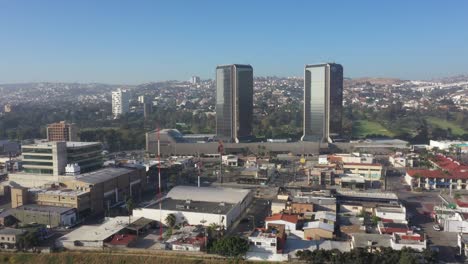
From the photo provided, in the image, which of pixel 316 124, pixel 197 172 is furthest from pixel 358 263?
pixel 316 124

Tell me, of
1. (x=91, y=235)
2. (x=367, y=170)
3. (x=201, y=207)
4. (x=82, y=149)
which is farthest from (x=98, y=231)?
(x=367, y=170)

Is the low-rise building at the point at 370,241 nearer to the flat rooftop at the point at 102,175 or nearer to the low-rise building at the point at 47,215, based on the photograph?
the low-rise building at the point at 47,215

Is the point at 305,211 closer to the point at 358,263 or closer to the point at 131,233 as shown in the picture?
the point at 358,263

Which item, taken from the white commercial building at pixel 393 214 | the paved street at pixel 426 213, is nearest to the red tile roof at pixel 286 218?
the white commercial building at pixel 393 214

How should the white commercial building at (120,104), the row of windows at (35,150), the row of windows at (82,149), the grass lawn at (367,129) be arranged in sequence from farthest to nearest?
1. the white commercial building at (120,104)
2. the grass lawn at (367,129)
3. the row of windows at (82,149)
4. the row of windows at (35,150)

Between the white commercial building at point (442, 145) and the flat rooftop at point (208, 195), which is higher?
the white commercial building at point (442, 145)

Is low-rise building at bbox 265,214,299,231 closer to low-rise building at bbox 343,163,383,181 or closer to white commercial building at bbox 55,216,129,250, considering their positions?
white commercial building at bbox 55,216,129,250
